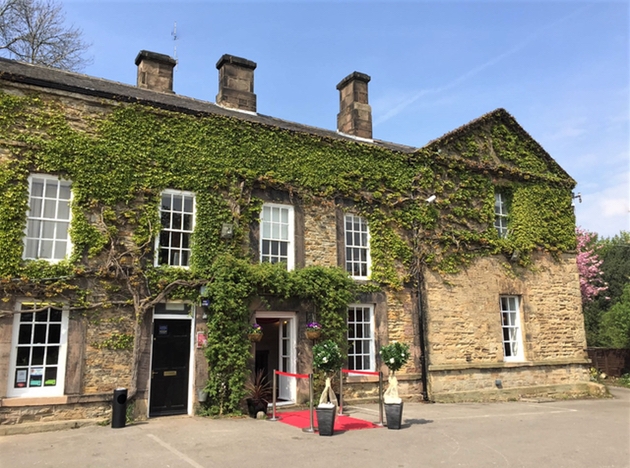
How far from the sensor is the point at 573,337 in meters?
17.0

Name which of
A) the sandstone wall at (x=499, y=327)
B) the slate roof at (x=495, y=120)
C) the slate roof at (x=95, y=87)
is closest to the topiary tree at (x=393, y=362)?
the sandstone wall at (x=499, y=327)

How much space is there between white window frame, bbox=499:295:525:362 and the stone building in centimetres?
5

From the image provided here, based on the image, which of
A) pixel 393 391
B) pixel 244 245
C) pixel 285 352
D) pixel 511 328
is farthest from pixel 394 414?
pixel 511 328

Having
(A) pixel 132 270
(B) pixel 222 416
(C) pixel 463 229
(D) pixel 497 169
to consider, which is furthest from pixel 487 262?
(A) pixel 132 270

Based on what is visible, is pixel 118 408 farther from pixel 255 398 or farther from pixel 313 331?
pixel 313 331

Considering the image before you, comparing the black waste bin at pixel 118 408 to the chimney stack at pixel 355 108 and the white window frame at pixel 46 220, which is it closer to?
the white window frame at pixel 46 220

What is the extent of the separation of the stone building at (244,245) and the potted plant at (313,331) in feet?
0.86

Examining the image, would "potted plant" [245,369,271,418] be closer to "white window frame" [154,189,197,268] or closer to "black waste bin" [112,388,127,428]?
"black waste bin" [112,388,127,428]

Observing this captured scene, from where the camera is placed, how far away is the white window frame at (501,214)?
1686 centimetres

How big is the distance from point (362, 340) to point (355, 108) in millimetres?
8236

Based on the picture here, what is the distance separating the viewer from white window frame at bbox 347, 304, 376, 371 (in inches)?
536

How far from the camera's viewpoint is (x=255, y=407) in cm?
1130

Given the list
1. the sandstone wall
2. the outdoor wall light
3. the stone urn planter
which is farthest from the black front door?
the sandstone wall

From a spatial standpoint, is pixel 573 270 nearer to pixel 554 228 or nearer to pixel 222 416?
pixel 554 228
